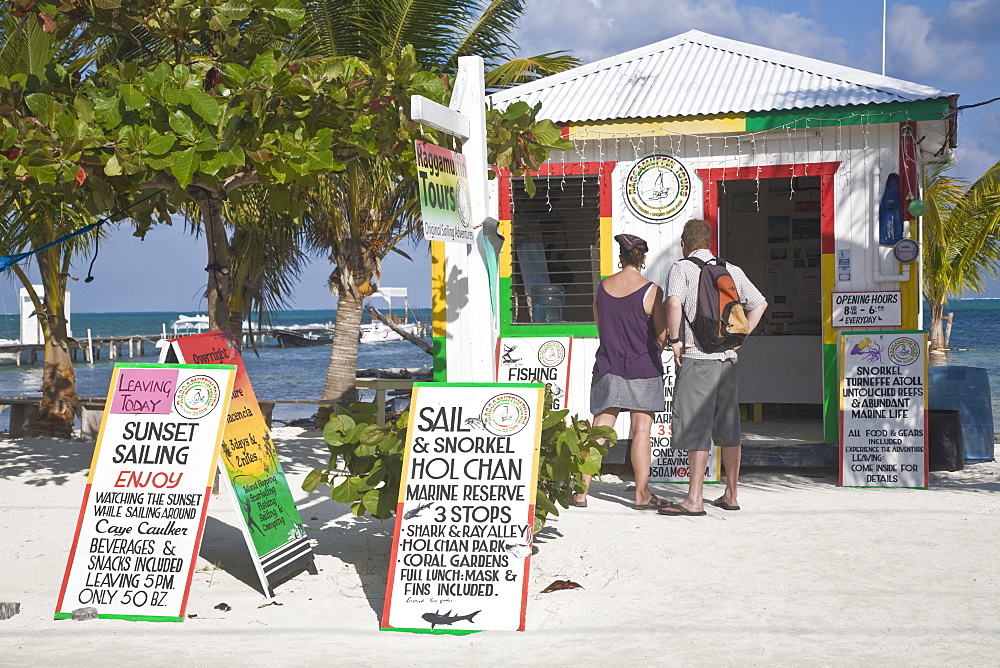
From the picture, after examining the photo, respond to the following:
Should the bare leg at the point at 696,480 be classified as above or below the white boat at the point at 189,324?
below

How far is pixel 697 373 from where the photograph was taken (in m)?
6.16

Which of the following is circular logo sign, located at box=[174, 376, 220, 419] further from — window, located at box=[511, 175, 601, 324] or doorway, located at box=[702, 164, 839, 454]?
doorway, located at box=[702, 164, 839, 454]

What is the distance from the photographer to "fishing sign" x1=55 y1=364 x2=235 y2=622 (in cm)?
430

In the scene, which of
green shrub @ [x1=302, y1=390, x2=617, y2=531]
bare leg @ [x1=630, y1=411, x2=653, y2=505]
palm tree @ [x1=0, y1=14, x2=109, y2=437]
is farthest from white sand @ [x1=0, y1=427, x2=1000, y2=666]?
palm tree @ [x1=0, y1=14, x2=109, y2=437]

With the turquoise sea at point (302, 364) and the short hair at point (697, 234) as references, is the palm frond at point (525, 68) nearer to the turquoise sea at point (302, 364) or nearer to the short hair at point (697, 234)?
the short hair at point (697, 234)

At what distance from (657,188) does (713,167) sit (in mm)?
458

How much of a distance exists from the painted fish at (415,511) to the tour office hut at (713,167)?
3.58m

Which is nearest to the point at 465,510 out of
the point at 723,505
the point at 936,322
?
the point at 723,505

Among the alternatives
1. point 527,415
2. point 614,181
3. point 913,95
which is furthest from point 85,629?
point 913,95

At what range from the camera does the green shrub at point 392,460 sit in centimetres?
470

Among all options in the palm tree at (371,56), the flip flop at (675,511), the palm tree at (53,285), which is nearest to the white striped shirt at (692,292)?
the flip flop at (675,511)

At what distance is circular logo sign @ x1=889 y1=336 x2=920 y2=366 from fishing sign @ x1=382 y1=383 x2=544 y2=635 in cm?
395

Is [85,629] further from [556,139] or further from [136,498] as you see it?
[556,139]

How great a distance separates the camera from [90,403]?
38.9 ft
